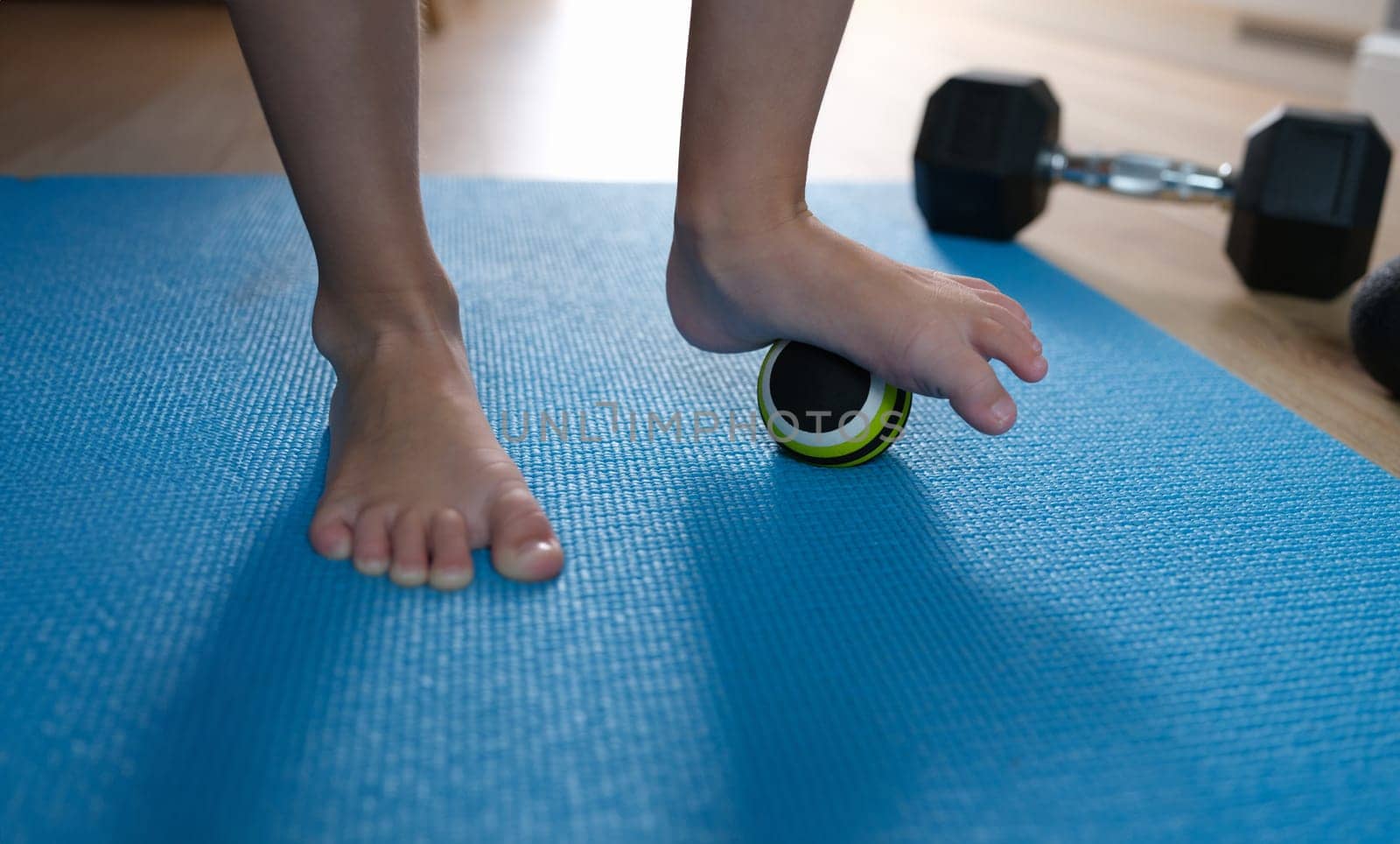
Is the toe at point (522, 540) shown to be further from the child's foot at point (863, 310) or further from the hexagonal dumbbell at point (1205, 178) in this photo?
the hexagonal dumbbell at point (1205, 178)

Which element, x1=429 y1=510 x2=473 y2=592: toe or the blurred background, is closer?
x1=429 y1=510 x2=473 y2=592: toe

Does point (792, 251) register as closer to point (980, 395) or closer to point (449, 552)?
point (980, 395)

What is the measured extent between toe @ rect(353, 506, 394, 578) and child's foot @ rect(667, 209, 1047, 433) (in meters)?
0.31

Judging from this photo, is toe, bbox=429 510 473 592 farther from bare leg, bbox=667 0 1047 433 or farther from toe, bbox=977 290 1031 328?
toe, bbox=977 290 1031 328

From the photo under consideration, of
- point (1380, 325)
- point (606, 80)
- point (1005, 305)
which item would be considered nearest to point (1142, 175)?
point (1380, 325)

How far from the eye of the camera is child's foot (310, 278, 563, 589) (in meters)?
0.70

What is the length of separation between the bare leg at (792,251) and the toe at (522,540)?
0.24 meters

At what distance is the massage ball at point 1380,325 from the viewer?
104 cm

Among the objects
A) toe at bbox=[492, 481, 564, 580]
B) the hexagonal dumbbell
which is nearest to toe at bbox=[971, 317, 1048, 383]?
toe at bbox=[492, 481, 564, 580]

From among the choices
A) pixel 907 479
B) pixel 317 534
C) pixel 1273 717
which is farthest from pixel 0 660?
pixel 1273 717

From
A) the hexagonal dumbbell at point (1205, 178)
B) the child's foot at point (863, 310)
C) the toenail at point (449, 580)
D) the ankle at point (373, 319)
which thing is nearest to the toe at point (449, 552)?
the toenail at point (449, 580)

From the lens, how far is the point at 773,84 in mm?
811

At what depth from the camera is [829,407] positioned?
83 centimetres

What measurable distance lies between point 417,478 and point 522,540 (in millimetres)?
88
